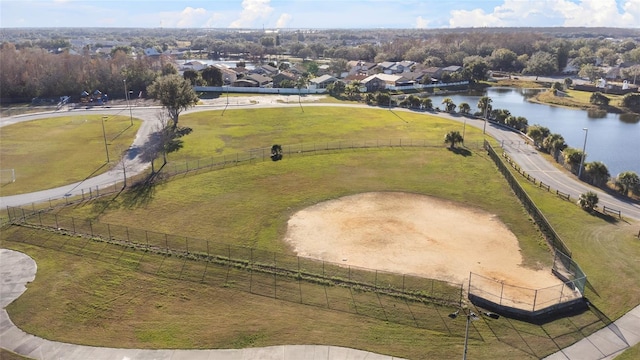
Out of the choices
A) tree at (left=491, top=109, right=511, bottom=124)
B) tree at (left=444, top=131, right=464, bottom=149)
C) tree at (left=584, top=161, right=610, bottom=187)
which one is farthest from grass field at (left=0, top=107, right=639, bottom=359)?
tree at (left=491, top=109, right=511, bottom=124)

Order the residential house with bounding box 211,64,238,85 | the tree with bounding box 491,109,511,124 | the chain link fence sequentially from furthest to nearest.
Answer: the residential house with bounding box 211,64,238,85, the tree with bounding box 491,109,511,124, the chain link fence

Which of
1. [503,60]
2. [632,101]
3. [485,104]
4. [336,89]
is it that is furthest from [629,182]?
[503,60]

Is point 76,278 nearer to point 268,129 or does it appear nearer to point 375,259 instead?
point 375,259

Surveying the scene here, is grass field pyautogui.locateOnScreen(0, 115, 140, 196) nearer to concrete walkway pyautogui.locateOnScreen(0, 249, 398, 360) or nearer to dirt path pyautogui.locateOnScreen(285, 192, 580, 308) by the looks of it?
concrete walkway pyautogui.locateOnScreen(0, 249, 398, 360)

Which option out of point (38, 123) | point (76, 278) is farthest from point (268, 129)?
point (76, 278)

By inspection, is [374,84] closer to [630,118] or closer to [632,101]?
[630,118]
